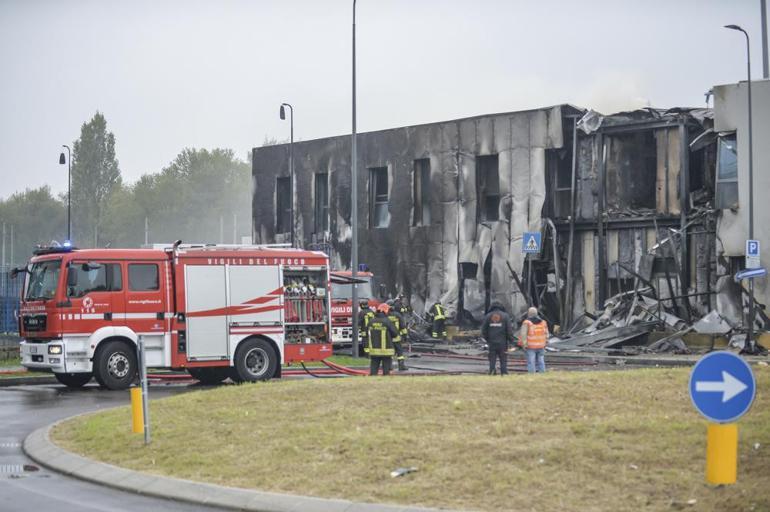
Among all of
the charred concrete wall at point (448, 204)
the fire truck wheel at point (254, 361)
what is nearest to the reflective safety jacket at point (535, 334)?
the fire truck wheel at point (254, 361)

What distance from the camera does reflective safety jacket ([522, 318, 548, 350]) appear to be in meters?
24.3

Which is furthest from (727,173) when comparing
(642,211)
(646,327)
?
(646,327)

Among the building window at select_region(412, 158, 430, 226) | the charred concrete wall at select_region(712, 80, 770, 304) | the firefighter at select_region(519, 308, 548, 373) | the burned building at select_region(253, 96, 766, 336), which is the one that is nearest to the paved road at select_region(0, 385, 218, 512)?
the firefighter at select_region(519, 308, 548, 373)

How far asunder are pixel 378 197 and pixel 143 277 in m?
25.6

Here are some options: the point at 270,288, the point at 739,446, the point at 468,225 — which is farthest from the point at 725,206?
the point at 739,446

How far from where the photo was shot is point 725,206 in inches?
1501

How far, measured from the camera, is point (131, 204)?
139m

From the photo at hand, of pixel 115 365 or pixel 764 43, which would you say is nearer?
pixel 115 365

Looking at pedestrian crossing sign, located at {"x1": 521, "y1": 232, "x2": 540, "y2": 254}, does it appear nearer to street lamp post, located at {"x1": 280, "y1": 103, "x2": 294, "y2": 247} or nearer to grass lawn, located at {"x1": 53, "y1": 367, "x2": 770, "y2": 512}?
street lamp post, located at {"x1": 280, "y1": 103, "x2": 294, "y2": 247}

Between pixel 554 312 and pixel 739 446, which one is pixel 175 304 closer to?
pixel 739 446

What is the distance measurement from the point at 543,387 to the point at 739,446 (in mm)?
4365

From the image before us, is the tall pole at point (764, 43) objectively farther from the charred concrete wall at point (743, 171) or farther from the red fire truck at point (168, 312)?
the red fire truck at point (168, 312)

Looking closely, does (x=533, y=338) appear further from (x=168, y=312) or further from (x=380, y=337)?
(x=168, y=312)

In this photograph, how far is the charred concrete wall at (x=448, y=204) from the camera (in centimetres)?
4331
